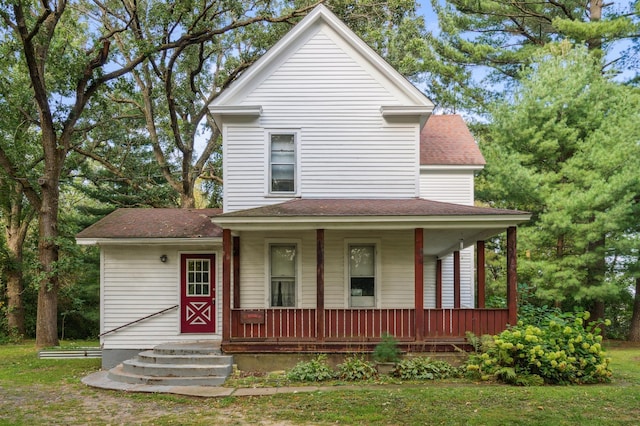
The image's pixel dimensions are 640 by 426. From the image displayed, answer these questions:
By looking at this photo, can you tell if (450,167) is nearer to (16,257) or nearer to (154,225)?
(154,225)

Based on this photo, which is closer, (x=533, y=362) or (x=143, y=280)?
(x=533, y=362)

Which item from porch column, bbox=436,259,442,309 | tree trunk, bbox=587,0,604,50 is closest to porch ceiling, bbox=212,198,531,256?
porch column, bbox=436,259,442,309

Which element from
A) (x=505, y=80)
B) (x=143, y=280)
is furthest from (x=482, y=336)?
(x=505, y=80)

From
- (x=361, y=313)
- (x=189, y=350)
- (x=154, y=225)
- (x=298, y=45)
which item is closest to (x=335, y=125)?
(x=298, y=45)

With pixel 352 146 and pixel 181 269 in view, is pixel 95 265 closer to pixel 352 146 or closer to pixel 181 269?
pixel 181 269

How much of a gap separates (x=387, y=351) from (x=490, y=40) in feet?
63.2

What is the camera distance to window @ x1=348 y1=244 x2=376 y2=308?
39.1 ft

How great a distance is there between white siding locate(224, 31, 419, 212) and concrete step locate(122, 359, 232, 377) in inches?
185

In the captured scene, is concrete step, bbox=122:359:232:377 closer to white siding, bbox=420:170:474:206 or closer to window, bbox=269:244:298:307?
window, bbox=269:244:298:307

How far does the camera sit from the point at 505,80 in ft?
77.4

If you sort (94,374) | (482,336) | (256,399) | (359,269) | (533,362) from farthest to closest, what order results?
(359,269) < (94,374) < (482,336) < (533,362) < (256,399)

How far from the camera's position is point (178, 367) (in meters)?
9.64

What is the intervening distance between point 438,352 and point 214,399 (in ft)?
14.9

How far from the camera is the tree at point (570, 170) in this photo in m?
15.1
